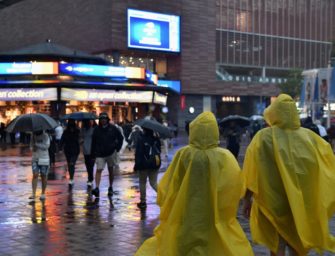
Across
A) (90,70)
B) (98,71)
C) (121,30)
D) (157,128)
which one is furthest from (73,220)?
(121,30)

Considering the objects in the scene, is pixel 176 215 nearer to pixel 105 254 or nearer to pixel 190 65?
pixel 105 254

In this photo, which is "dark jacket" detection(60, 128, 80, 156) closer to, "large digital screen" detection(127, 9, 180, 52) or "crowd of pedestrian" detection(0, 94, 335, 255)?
"crowd of pedestrian" detection(0, 94, 335, 255)

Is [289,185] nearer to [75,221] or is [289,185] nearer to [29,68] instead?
[75,221]

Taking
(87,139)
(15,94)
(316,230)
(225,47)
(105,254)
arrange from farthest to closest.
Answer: (225,47)
(15,94)
(87,139)
(105,254)
(316,230)

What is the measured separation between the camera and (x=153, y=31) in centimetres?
5088

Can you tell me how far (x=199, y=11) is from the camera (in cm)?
5497

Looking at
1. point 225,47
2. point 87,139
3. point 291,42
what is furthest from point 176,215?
point 291,42

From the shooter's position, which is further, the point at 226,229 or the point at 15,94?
the point at 15,94

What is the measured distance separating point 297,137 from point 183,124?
4819cm

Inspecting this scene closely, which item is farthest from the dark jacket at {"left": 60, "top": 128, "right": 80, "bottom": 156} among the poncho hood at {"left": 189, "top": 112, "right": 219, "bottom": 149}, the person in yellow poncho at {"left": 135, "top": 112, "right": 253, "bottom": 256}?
the poncho hood at {"left": 189, "top": 112, "right": 219, "bottom": 149}

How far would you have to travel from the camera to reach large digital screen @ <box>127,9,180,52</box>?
49.8 metres

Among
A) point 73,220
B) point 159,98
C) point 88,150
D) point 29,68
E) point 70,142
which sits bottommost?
point 73,220

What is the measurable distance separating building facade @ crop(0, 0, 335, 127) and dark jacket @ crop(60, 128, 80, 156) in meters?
36.2

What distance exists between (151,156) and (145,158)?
0.11 metres
